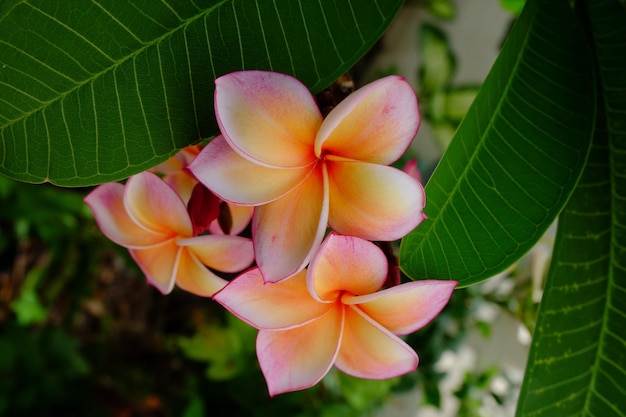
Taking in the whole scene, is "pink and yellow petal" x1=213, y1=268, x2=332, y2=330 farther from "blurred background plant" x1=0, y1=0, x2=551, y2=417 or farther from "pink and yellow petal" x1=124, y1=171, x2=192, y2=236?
"blurred background plant" x1=0, y1=0, x2=551, y2=417

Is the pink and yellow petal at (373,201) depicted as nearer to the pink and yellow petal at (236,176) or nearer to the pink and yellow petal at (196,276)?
the pink and yellow petal at (236,176)

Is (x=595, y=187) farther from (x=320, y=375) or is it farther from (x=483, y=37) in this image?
(x=483, y=37)

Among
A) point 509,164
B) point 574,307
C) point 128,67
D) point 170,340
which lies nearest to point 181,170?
point 128,67

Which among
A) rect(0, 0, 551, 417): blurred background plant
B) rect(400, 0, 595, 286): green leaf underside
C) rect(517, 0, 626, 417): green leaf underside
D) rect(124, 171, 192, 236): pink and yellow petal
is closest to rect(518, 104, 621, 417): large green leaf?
rect(517, 0, 626, 417): green leaf underside

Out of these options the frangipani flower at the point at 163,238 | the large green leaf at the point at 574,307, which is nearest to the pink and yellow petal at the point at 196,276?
the frangipani flower at the point at 163,238

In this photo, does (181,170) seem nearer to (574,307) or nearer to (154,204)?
(154,204)

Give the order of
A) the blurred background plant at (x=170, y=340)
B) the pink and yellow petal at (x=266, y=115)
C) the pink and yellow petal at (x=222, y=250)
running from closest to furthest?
the pink and yellow petal at (x=266, y=115), the pink and yellow petal at (x=222, y=250), the blurred background plant at (x=170, y=340)

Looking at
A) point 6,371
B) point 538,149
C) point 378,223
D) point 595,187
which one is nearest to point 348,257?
point 378,223
